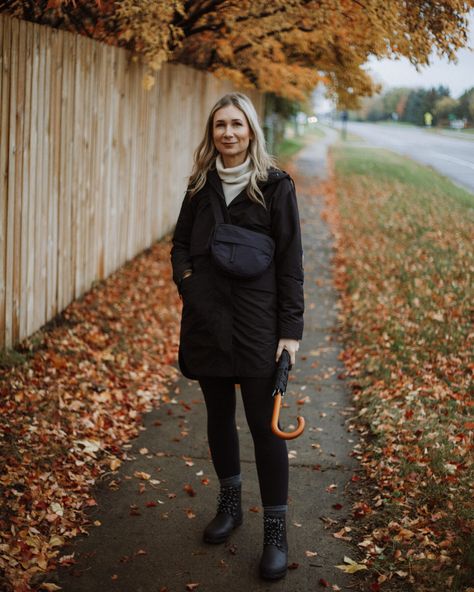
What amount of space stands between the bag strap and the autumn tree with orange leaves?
3.14 metres

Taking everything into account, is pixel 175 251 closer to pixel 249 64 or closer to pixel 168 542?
pixel 168 542

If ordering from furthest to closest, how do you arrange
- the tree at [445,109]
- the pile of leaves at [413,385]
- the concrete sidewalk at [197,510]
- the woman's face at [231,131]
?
1. the tree at [445,109]
2. the pile of leaves at [413,385]
3. the concrete sidewalk at [197,510]
4. the woman's face at [231,131]

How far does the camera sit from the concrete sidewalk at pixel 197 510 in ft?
11.4

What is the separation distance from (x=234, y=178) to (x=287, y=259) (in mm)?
474

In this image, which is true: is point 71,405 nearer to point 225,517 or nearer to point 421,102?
point 225,517

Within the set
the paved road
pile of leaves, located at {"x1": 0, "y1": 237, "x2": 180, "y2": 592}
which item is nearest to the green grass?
the paved road

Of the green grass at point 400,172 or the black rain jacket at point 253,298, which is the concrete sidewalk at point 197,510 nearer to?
the black rain jacket at point 253,298

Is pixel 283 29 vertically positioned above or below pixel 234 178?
above

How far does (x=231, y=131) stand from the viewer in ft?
11.0

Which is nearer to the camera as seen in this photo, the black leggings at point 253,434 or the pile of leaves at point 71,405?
the black leggings at point 253,434

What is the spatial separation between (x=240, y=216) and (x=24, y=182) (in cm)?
298

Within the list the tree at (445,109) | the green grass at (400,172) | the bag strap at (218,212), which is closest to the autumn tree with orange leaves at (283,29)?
the tree at (445,109)

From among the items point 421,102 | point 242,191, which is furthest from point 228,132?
point 421,102

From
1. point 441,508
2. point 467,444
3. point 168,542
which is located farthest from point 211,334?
point 467,444
